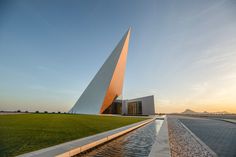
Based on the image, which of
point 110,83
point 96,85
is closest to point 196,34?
point 110,83

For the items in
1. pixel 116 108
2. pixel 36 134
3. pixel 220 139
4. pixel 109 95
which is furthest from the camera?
pixel 116 108

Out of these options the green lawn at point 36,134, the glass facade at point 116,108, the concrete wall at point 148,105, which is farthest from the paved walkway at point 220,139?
the concrete wall at point 148,105

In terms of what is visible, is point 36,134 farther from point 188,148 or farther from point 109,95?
point 109,95

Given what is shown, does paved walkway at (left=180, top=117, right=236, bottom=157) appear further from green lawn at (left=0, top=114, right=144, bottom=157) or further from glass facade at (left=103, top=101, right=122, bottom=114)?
glass facade at (left=103, top=101, right=122, bottom=114)

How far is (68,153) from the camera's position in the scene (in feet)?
8.66

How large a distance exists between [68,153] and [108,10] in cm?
1045

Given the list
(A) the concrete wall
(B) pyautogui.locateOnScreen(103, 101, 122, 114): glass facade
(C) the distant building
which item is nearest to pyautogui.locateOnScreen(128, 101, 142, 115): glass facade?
(C) the distant building

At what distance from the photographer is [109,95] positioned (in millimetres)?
25344

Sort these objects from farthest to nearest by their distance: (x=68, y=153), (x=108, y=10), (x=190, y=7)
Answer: (x=108, y=10) → (x=190, y=7) → (x=68, y=153)

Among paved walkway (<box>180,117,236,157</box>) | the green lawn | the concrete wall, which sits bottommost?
paved walkway (<box>180,117,236,157</box>)

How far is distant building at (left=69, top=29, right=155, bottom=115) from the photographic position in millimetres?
23956

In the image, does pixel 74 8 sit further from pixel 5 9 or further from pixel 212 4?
pixel 212 4

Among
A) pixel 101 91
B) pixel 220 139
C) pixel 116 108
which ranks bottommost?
pixel 220 139

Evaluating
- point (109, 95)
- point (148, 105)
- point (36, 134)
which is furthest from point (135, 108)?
point (36, 134)
